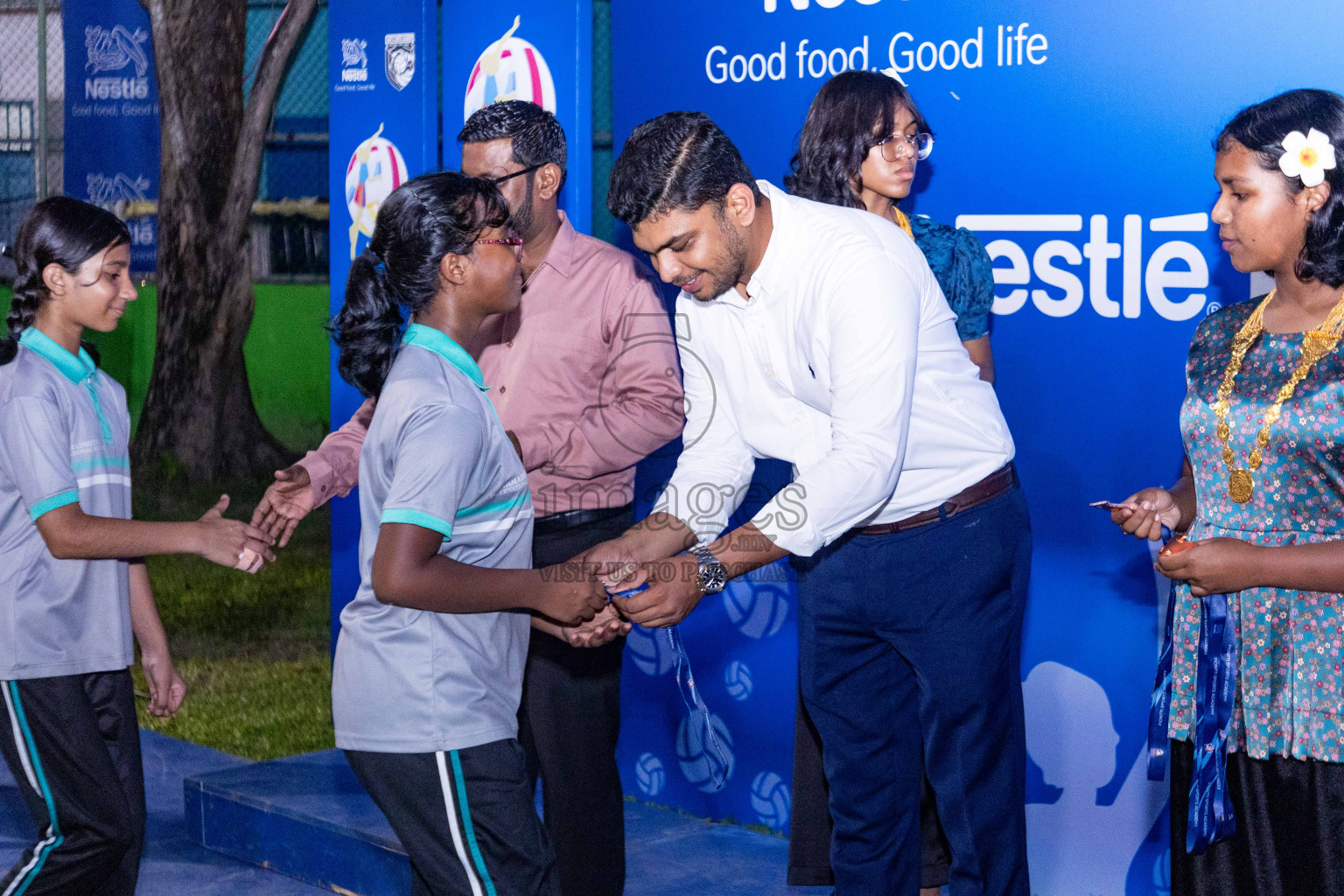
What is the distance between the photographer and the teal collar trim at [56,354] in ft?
8.77

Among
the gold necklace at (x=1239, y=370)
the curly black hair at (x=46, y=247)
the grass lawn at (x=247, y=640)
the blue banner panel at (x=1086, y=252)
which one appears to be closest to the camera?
the gold necklace at (x=1239, y=370)

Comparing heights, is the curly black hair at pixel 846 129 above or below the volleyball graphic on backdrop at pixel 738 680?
above

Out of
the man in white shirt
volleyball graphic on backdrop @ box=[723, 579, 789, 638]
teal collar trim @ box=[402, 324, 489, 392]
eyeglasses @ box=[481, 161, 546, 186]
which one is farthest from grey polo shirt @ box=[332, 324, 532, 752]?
volleyball graphic on backdrop @ box=[723, 579, 789, 638]

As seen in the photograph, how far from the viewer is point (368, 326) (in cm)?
238

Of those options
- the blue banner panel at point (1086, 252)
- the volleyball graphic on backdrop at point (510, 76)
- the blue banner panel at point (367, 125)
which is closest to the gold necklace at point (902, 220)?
the blue banner panel at point (1086, 252)

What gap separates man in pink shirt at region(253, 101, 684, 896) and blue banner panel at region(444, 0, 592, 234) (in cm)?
76

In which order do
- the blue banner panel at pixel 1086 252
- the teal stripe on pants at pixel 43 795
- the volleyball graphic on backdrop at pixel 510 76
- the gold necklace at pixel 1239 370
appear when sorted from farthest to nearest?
1. the volleyball graphic on backdrop at pixel 510 76
2. the blue banner panel at pixel 1086 252
3. the teal stripe on pants at pixel 43 795
4. the gold necklace at pixel 1239 370

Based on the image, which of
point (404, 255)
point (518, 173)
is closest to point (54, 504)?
point (404, 255)

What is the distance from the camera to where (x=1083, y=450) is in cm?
312

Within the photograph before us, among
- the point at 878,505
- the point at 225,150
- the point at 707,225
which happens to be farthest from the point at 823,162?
the point at 225,150

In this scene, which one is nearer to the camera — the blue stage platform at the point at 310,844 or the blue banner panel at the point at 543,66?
the blue stage platform at the point at 310,844

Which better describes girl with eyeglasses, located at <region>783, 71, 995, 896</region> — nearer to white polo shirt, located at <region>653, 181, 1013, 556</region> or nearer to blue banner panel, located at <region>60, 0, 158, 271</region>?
white polo shirt, located at <region>653, 181, 1013, 556</region>

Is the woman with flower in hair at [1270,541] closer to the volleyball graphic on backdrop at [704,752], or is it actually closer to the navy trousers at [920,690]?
the navy trousers at [920,690]

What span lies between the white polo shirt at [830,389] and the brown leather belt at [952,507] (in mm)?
13
